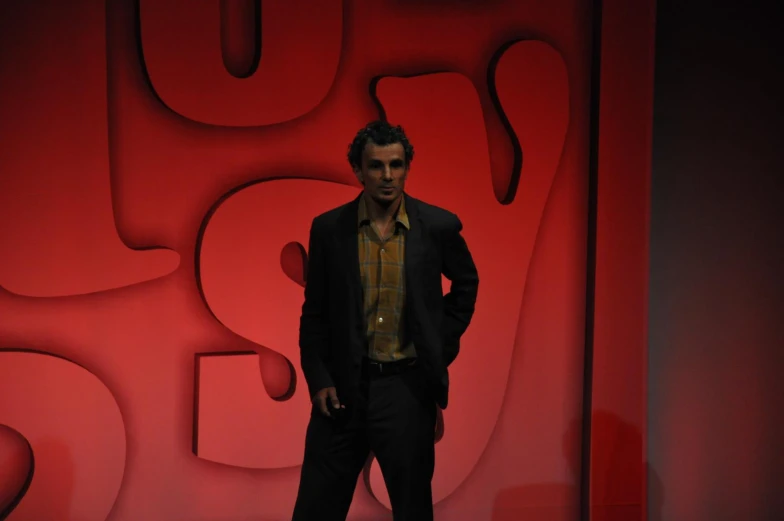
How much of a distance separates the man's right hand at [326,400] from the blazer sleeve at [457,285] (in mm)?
322

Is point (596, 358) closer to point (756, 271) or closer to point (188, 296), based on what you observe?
point (756, 271)

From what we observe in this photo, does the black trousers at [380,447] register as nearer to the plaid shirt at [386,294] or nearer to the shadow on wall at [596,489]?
the plaid shirt at [386,294]

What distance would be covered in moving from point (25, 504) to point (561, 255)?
6.84 ft

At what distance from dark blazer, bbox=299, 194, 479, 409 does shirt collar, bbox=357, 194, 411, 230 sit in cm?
1

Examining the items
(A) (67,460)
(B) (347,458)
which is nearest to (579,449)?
(B) (347,458)

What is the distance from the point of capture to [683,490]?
3281mm

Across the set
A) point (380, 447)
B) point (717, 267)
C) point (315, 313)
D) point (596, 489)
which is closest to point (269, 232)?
point (315, 313)

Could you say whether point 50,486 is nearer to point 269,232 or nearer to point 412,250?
point 269,232

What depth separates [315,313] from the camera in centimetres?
218

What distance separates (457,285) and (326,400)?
0.46 m

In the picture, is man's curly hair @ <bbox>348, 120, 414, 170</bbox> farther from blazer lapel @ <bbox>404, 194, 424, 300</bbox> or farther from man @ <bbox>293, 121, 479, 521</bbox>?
blazer lapel @ <bbox>404, 194, 424, 300</bbox>

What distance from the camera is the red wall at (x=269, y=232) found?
2.87m

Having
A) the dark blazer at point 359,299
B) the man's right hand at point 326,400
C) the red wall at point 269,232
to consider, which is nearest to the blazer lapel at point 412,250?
the dark blazer at point 359,299

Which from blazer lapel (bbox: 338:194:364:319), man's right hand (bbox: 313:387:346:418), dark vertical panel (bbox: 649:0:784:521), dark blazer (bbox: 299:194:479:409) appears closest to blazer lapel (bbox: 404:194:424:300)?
dark blazer (bbox: 299:194:479:409)
